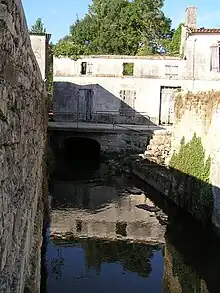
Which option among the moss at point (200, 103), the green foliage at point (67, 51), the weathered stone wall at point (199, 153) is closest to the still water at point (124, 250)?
the weathered stone wall at point (199, 153)

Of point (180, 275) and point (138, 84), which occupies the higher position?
point (138, 84)

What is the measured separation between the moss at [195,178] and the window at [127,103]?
39.5 ft

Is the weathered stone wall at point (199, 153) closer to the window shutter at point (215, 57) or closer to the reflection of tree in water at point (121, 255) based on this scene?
the reflection of tree in water at point (121, 255)

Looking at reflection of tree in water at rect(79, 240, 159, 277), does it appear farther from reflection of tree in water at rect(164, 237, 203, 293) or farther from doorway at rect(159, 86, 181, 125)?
doorway at rect(159, 86, 181, 125)

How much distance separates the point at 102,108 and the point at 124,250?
58.9 ft

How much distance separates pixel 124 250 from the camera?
11.6 metres

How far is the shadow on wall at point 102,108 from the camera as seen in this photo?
28.7 m

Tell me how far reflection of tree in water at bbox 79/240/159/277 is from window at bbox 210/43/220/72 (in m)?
18.8

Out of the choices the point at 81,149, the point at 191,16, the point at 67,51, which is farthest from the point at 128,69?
the point at 81,149

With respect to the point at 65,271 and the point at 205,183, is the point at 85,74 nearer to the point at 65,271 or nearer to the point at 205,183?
the point at 205,183

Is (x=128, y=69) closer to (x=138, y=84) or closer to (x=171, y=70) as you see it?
(x=138, y=84)

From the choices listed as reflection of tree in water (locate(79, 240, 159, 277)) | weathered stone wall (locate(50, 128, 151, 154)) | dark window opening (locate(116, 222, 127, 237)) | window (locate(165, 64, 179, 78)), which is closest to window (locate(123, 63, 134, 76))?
window (locate(165, 64, 179, 78))

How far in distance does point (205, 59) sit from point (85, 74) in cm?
830

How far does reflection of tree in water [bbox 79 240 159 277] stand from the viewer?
10.7 metres
